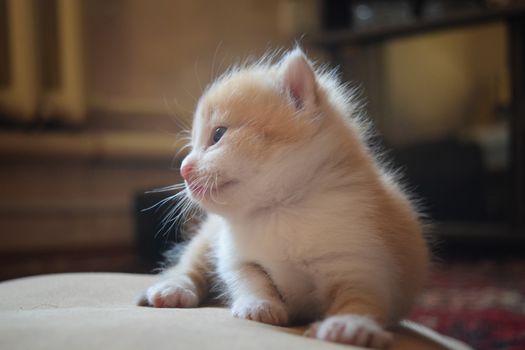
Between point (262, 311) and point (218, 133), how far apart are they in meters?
0.29

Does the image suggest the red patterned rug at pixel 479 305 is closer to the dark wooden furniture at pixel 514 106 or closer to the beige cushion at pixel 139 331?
the dark wooden furniture at pixel 514 106

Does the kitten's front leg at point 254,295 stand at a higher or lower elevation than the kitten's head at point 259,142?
lower

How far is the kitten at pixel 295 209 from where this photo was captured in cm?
78

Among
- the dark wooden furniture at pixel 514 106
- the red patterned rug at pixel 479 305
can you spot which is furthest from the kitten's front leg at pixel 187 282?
the dark wooden furniture at pixel 514 106

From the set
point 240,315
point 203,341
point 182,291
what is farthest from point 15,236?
point 203,341

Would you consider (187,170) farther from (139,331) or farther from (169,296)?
(139,331)

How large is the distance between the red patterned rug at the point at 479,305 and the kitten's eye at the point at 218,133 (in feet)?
2.49

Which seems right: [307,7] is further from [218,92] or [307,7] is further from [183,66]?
[218,92]

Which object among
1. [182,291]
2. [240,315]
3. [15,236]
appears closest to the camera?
[240,315]

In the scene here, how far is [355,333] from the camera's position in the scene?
0.64 meters

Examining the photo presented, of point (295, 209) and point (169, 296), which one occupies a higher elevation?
point (295, 209)

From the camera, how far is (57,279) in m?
1.02

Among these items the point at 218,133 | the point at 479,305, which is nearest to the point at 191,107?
the point at 479,305

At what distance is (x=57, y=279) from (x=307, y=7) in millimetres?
2120
